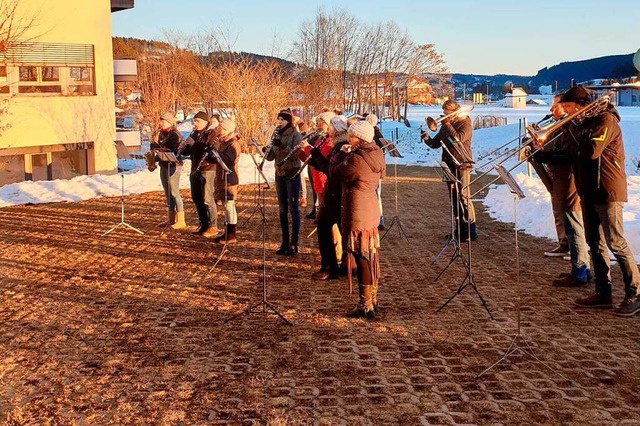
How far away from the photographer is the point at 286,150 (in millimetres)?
10977

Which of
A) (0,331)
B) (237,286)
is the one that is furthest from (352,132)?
(0,331)

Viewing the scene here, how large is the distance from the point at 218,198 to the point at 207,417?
22.7ft

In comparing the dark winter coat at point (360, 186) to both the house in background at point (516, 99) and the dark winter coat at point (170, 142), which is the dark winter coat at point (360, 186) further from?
the house in background at point (516, 99)

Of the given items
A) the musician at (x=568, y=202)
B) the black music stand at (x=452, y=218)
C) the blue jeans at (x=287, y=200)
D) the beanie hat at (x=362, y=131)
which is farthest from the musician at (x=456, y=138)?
the beanie hat at (x=362, y=131)

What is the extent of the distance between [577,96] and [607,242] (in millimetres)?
1479

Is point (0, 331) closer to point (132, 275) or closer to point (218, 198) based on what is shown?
point (132, 275)

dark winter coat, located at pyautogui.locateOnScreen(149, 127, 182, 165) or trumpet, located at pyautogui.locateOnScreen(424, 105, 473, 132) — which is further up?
trumpet, located at pyautogui.locateOnScreen(424, 105, 473, 132)

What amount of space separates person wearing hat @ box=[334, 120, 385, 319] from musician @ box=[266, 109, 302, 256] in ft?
11.1

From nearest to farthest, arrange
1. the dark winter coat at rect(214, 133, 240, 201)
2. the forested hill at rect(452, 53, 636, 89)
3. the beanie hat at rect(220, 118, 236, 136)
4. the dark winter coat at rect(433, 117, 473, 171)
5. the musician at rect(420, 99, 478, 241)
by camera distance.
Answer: the musician at rect(420, 99, 478, 241)
the dark winter coat at rect(433, 117, 473, 171)
the dark winter coat at rect(214, 133, 240, 201)
the beanie hat at rect(220, 118, 236, 136)
the forested hill at rect(452, 53, 636, 89)

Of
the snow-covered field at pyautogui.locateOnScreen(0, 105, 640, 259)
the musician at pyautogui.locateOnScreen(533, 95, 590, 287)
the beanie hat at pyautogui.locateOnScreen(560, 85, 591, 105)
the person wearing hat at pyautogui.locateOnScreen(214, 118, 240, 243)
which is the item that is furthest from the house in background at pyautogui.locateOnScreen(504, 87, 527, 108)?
the beanie hat at pyautogui.locateOnScreen(560, 85, 591, 105)

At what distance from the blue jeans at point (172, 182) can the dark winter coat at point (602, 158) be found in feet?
23.5

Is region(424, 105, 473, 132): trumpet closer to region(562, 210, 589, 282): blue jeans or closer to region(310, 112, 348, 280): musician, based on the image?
region(310, 112, 348, 280): musician

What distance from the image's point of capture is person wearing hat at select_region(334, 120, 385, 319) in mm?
7422

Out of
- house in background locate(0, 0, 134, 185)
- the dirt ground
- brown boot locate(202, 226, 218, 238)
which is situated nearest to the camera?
the dirt ground
